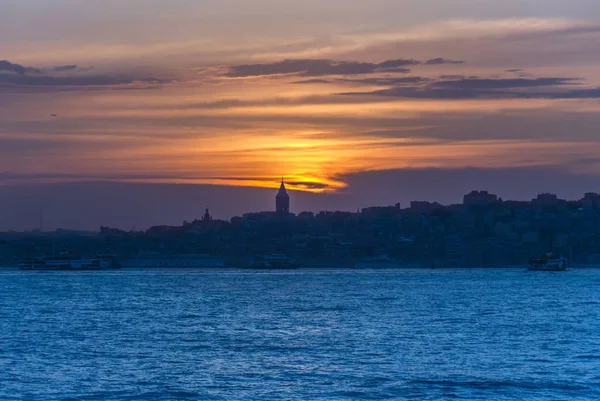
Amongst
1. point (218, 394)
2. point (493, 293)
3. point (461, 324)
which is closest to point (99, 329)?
point (461, 324)

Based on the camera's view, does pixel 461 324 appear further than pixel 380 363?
Yes

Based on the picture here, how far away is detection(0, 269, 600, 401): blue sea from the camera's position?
103 feet

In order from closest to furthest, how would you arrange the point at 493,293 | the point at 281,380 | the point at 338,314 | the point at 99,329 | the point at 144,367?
the point at 281,380 < the point at 144,367 < the point at 99,329 < the point at 338,314 < the point at 493,293

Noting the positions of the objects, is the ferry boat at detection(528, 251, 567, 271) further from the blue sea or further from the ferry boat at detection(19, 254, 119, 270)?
the blue sea

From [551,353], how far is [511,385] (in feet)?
26.8

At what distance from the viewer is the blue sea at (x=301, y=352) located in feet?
103

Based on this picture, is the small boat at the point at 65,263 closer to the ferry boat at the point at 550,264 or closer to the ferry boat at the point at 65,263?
the ferry boat at the point at 65,263

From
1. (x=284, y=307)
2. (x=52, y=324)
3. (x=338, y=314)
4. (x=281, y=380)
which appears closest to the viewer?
(x=281, y=380)

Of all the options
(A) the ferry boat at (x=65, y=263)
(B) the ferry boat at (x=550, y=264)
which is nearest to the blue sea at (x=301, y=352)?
(B) the ferry boat at (x=550, y=264)

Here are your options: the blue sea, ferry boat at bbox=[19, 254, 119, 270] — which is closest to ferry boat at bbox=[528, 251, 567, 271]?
ferry boat at bbox=[19, 254, 119, 270]

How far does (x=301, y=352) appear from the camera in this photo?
40.1 metres

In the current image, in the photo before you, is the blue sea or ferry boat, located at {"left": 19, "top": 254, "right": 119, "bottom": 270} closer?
the blue sea

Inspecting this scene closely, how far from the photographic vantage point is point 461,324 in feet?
174

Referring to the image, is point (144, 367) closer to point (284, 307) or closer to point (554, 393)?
point (554, 393)
